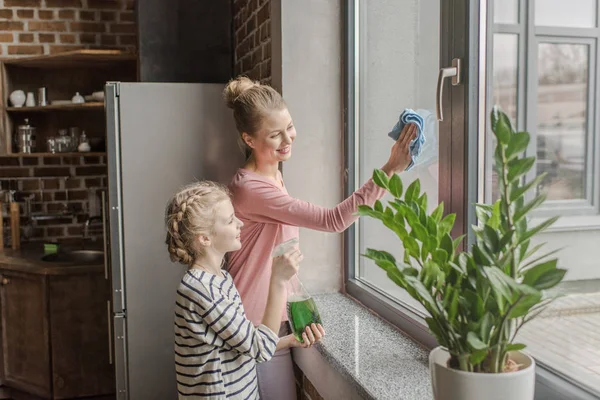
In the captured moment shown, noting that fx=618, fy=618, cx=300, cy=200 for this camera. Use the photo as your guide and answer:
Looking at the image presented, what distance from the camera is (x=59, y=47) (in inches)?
165

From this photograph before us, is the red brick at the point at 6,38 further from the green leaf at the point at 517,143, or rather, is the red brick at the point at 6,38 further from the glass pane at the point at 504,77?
the green leaf at the point at 517,143

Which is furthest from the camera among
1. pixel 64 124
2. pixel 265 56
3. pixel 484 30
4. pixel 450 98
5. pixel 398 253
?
pixel 64 124

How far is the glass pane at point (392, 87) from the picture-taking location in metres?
1.87

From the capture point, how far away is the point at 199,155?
2.75 metres

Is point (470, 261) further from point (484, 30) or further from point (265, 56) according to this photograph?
point (265, 56)

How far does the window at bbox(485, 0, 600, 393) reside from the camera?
3.94ft

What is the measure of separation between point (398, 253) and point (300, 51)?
2.79 feet

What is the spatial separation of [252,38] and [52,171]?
210cm

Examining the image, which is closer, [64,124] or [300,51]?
[300,51]

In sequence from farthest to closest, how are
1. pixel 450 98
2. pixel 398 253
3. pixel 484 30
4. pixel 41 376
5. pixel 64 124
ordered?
pixel 64 124 < pixel 41 376 < pixel 398 253 < pixel 450 98 < pixel 484 30

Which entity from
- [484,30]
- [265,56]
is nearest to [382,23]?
[265,56]

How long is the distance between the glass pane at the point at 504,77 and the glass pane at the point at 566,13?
3.9 inches

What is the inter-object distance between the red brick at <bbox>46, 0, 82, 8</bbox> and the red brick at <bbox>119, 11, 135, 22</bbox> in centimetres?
27

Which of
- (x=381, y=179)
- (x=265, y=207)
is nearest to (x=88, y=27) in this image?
(x=265, y=207)
